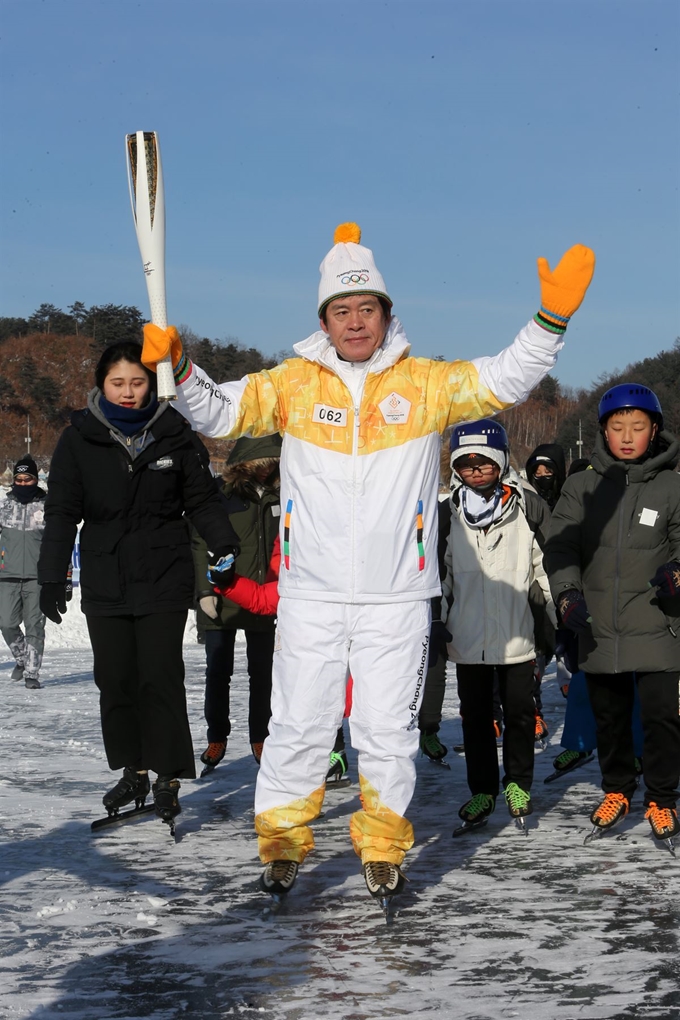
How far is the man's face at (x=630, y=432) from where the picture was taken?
5.29 m

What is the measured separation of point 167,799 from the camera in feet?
18.1

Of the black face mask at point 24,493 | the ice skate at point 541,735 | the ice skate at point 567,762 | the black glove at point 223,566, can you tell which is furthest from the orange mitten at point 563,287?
the black face mask at point 24,493

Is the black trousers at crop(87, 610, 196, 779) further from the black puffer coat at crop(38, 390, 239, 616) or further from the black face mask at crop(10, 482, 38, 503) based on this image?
the black face mask at crop(10, 482, 38, 503)

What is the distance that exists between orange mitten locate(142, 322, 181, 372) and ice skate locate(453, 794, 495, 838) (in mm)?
2419

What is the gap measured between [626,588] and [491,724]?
2.91 ft

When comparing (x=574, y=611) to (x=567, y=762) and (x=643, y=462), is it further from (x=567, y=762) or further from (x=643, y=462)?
(x=567, y=762)

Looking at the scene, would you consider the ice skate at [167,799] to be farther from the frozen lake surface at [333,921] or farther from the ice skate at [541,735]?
the ice skate at [541,735]

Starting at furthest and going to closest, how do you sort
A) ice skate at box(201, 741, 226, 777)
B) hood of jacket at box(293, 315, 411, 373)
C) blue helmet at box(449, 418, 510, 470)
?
ice skate at box(201, 741, 226, 777)
blue helmet at box(449, 418, 510, 470)
hood of jacket at box(293, 315, 411, 373)

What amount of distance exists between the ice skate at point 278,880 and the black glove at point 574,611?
1458mm

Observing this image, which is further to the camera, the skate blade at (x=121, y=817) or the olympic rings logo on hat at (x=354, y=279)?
the skate blade at (x=121, y=817)

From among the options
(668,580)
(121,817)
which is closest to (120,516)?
(121,817)

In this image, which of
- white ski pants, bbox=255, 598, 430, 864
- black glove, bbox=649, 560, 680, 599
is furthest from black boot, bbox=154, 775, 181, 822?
black glove, bbox=649, 560, 680, 599

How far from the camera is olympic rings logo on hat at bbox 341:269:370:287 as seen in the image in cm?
458

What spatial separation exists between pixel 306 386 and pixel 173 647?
5.16 ft
